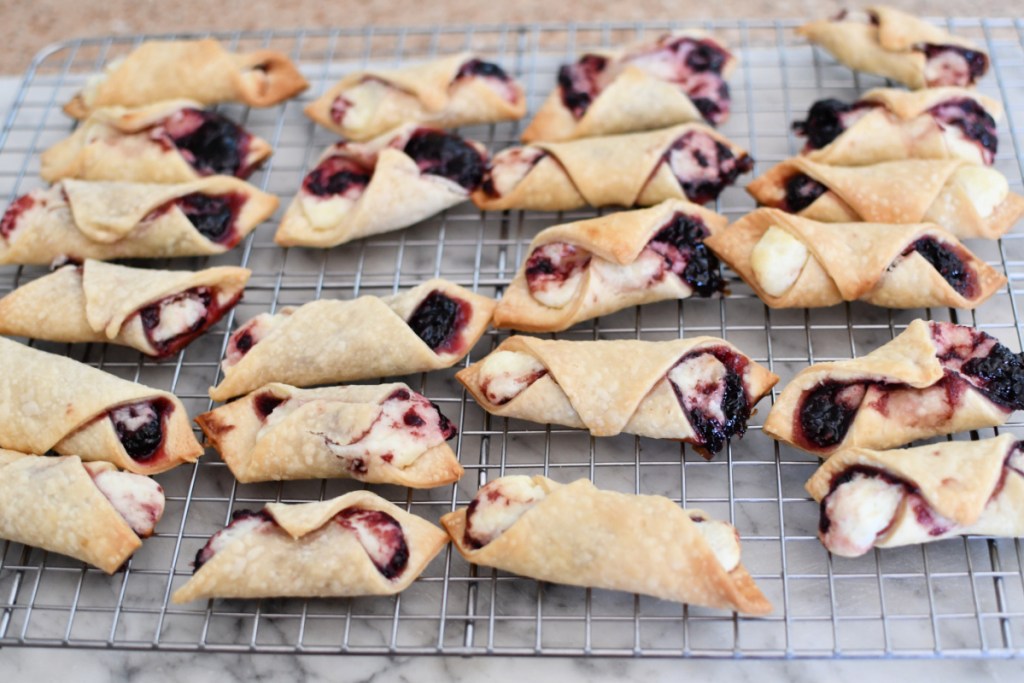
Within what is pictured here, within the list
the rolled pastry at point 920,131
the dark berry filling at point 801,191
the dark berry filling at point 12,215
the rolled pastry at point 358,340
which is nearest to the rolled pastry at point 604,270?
the rolled pastry at point 358,340

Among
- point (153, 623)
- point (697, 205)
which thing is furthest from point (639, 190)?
point (153, 623)

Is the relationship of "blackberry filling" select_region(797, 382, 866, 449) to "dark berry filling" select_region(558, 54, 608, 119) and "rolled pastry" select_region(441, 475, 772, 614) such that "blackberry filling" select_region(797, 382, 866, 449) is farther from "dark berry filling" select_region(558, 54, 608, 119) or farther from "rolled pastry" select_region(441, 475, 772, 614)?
"dark berry filling" select_region(558, 54, 608, 119)

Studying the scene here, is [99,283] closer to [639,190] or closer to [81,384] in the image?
[81,384]

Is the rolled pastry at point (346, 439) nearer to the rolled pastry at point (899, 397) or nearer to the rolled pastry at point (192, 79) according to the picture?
the rolled pastry at point (899, 397)

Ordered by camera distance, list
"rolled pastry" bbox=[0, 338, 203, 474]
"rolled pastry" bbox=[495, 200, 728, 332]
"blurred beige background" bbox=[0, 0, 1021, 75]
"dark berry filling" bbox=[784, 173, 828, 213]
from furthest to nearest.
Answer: "blurred beige background" bbox=[0, 0, 1021, 75] < "dark berry filling" bbox=[784, 173, 828, 213] < "rolled pastry" bbox=[495, 200, 728, 332] < "rolled pastry" bbox=[0, 338, 203, 474]

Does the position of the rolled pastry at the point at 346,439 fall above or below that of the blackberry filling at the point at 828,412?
below

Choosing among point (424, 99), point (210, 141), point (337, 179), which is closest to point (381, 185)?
point (337, 179)

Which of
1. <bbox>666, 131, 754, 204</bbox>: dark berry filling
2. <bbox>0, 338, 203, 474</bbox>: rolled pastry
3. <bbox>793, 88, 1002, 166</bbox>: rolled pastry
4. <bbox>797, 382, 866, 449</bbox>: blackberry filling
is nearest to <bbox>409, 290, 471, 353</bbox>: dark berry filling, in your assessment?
<bbox>0, 338, 203, 474</bbox>: rolled pastry
